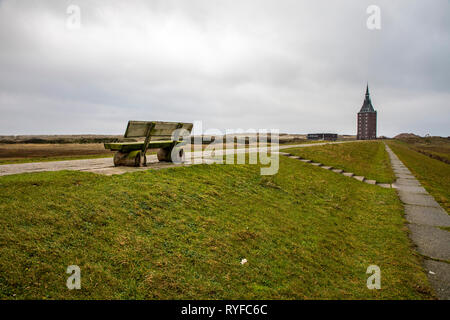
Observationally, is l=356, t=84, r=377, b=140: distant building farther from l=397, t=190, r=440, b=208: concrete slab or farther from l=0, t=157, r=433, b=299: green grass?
l=0, t=157, r=433, b=299: green grass

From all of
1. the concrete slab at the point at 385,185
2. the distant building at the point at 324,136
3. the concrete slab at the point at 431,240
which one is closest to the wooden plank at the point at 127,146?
the concrete slab at the point at 431,240

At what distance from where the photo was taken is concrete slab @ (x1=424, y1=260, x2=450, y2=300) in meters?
4.16

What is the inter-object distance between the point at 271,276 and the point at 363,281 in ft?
5.74

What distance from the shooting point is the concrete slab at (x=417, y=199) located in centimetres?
1056

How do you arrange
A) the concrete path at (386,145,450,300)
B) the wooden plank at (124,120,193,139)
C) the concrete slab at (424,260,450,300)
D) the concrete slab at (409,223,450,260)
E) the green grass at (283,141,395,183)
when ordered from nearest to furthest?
the concrete slab at (424,260,450,300) < the concrete path at (386,145,450,300) < the concrete slab at (409,223,450,260) < the wooden plank at (124,120,193,139) < the green grass at (283,141,395,183)

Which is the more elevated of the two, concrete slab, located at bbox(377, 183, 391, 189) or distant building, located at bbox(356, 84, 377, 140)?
distant building, located at bbox(356, 84, 377, 140)

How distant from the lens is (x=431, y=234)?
6.97 m

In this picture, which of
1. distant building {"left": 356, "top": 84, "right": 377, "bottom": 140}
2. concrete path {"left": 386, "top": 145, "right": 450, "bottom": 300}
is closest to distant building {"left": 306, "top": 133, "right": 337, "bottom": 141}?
distant building {"left": 356, "top": 84, "right": 377, "bottom": 140}

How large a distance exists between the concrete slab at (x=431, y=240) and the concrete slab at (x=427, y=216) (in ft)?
1.85

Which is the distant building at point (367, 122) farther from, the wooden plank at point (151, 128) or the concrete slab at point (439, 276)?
the concrete slab at point (439, 276)

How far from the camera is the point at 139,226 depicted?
4.59 m
